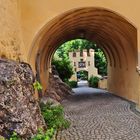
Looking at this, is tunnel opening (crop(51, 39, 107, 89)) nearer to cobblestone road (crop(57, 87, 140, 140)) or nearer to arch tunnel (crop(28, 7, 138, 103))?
arch tunnel (crop(28, 7, 138, 103))

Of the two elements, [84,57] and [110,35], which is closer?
[110,35]

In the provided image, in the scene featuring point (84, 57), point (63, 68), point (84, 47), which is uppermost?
point (84, 47)

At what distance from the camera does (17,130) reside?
5.92m

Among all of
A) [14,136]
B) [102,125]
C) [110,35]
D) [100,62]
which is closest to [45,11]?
[102,125]

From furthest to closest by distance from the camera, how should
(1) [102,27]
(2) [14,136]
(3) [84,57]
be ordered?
(3) [84,57] → (1) [102,27] → (2) [14,136]

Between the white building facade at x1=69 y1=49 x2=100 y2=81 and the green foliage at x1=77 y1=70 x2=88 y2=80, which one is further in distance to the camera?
the green foliage at x1=77 y1=70 x2=88 y2=80

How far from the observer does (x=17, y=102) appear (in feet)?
20.7

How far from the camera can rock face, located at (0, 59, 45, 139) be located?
5.96m

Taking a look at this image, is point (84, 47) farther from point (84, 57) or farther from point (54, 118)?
point (54, 118)

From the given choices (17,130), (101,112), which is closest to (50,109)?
(101,112)

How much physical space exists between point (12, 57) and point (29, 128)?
299 cm

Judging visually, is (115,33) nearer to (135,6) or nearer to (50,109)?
(135,6)

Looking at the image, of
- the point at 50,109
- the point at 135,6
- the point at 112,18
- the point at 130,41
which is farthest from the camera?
the point at 130,41

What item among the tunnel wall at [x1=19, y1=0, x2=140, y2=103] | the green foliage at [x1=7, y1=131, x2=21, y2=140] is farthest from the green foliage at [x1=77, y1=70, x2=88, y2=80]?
the green foliage at [x1=7, y1=131, x2=21, y2=140]
